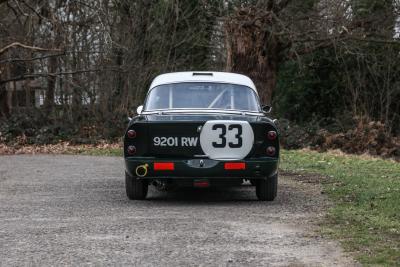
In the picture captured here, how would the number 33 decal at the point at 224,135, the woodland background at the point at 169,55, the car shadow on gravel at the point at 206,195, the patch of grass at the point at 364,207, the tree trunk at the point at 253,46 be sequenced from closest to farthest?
the patch of grass at the point at 364,207 < the number 33 decal at the point at 224,135 < the car shadow on gravel at the point at 206,195 < the tree trunk at the point at 253,46 < the woodland background at the point at 169,55

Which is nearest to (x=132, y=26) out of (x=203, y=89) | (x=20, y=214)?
(x=203, y=89)

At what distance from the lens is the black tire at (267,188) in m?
9.67

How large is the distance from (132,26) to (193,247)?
65.8 feet

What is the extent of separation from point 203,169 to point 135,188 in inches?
48.2

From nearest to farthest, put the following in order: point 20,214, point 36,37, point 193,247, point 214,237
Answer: point 193,247, point 214,237, point 20,214, point 36,37

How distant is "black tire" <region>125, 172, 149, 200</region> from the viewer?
→ 9773mm

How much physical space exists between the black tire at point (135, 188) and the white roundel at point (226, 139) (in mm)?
1218

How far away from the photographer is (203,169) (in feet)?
30.1

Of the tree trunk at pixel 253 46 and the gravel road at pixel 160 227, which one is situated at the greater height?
the tree trunk at pixel 253 46

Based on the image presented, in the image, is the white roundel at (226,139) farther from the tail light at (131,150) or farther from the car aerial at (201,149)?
the tail light at (131,150)

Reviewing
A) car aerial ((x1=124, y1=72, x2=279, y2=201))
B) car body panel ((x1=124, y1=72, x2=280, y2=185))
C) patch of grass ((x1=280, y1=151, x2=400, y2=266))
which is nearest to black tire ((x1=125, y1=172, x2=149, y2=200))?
car aerial ((x1=124, y1=72, x2=279, y2=201))

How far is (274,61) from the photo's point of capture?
23984 millimetres

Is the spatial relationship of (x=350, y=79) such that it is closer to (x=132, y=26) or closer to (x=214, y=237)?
(x=132, y=26)

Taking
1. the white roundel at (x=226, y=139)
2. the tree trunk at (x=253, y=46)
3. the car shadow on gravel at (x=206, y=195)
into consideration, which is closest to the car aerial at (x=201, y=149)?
the white roundel at (x=226, y=139)
